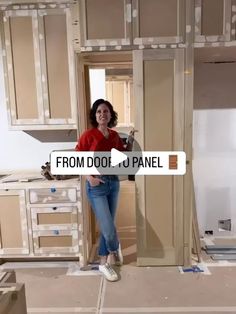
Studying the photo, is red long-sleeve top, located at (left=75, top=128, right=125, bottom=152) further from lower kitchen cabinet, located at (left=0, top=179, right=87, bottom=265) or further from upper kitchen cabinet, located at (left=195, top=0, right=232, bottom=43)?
upper kitchen cabinet, located at (left=195, top=0, right=232, bottom=43)

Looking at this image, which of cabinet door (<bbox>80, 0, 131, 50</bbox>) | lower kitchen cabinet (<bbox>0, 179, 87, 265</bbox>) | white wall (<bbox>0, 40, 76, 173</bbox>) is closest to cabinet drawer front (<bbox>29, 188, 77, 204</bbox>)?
lower kitchen cabinet (<bbox>0, 179, 87, 265</bbox>)

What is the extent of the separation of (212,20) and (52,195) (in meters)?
1.97

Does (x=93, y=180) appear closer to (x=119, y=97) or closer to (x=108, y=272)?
(x=108, y=272)

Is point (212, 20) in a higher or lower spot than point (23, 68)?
higher

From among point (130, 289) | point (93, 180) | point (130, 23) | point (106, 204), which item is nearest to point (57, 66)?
point (130, 23)

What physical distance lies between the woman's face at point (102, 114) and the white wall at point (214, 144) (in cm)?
110

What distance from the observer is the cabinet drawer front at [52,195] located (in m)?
2.77

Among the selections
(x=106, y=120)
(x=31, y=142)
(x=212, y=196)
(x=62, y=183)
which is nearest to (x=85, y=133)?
(x=106, y=120)

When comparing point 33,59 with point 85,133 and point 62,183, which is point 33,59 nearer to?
point 85,133

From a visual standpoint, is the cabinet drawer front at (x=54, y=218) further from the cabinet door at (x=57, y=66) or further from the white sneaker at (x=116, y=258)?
the cabinet door at (x=57, y=66)

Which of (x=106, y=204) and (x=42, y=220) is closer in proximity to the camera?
(x=106, y=204)

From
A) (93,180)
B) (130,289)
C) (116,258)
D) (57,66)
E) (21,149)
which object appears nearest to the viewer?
(130,289)

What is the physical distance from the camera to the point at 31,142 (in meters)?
3.26

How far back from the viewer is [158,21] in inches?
99.5
